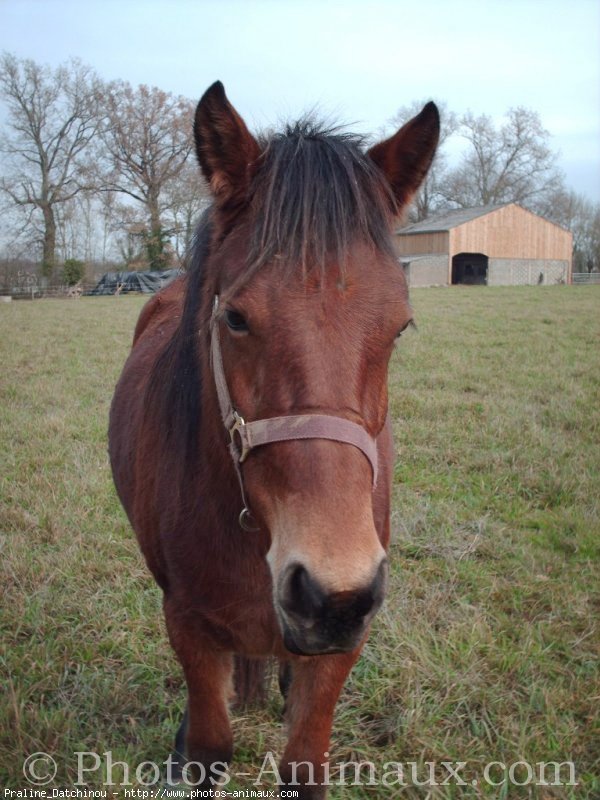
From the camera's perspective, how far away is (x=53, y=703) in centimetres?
279

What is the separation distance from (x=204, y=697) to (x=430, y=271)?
45.3 meters

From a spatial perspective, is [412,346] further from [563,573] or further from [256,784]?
[256,784]

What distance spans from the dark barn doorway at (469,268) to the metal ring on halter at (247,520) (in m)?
50.0

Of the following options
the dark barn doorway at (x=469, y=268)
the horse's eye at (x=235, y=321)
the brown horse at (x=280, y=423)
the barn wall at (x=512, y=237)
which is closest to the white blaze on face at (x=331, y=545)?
the brown horse at (x=280, y=423)

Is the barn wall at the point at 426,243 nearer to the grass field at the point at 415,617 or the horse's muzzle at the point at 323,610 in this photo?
the grass field at the point at 415,617

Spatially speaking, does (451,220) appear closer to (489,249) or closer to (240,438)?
(489,249)

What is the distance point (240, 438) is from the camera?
5.36ft

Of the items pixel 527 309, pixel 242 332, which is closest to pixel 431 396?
pixel 242 332

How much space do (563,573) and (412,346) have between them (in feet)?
26.8

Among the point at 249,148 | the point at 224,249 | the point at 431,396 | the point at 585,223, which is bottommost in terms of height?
the point at 431,396

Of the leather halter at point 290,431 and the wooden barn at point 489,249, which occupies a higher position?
the wooden barn at point 489,249

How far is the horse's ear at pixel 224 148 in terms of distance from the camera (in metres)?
1.80

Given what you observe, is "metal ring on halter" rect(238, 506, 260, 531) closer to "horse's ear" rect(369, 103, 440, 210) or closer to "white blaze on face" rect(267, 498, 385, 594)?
"white blaze on face" rect(267, 498, 385, 594)

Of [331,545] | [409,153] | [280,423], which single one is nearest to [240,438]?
[280,423]
